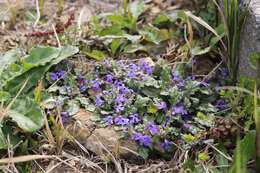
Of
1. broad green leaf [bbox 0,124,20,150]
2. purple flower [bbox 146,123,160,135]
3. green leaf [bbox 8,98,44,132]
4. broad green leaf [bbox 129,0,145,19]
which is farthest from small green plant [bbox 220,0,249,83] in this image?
broad green leaf [bbox 0,124,20,150]

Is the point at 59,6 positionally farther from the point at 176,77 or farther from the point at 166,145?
the point at 166,145

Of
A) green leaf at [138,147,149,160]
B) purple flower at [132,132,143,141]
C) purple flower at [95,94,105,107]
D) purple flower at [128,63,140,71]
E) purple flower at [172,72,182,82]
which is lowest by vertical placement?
green leaf at [138,147,149,160]

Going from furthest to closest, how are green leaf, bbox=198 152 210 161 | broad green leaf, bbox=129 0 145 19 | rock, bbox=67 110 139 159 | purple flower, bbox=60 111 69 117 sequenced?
broad green leaf, bbox=129 0 145 19 → purple flower, bbox=60 111 69 117 → rock, bbox=67 110 139 159 → green leaf, bbox=198 152 210 161

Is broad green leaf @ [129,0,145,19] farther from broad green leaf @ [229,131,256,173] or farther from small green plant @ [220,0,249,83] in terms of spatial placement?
broad green leaf @ [229,131,256,173]

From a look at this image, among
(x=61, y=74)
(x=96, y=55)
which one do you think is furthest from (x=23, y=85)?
(x=96, y=55)

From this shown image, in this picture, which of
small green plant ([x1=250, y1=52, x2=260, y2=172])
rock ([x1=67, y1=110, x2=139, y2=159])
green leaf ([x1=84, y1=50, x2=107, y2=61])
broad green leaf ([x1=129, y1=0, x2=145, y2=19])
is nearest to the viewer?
small green plant ([x1=250, y1=52, x2=260, y2=172])

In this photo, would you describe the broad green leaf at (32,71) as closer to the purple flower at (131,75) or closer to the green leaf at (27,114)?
the green leaf at (27,114)

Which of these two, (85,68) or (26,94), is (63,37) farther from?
(26,94)

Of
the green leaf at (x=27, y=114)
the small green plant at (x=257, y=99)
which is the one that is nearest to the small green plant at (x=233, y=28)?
the small green plant at (x=257, y=99)

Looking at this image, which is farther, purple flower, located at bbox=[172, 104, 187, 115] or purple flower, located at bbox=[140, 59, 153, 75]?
purple flower, located at bbox=[140, 59, 153, 75]
